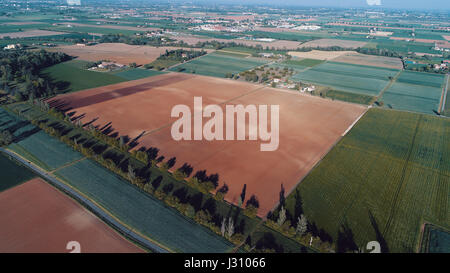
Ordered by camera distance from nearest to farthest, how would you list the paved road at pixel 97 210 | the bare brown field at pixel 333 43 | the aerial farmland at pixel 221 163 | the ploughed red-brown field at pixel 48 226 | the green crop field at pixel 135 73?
1. the ploughed red-brown field at pixel 48 226
2. the paved road at pixel 97 210
3. the aerial farmland at pixel 221 163
4. the green crop field at pixel 135 73
5. the bare brown field at pixel 333 43

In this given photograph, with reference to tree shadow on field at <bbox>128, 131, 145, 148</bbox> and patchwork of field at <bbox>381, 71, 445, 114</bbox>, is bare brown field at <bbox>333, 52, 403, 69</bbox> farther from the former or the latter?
tree shadow on field at <bbox>128, 131, 145, 148</bbox>

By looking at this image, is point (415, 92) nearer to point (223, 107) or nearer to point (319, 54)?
point (319, 54)

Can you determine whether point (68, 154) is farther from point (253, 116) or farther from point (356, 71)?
point (356, 71)

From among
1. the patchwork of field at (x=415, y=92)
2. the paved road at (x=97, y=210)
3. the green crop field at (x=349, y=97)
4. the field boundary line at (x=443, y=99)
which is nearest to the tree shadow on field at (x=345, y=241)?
the paved road at (x=97, y=210)

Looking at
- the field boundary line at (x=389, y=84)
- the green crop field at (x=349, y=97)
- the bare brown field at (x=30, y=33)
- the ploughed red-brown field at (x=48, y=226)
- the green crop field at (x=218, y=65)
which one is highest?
the bare brown field at (x=30, y=33)

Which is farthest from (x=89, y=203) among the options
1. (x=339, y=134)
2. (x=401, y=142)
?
(x=401, y=142)

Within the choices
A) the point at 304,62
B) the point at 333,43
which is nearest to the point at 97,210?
the point at 304,62

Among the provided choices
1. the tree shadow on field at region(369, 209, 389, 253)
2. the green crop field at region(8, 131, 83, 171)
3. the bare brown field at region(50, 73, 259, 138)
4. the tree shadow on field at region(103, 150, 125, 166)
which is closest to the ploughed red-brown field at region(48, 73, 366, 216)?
the bare brown field at region(50, 73, 259, 138)

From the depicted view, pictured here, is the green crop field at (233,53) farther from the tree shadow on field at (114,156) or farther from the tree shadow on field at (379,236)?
the tree shadow on field at (379,236)
